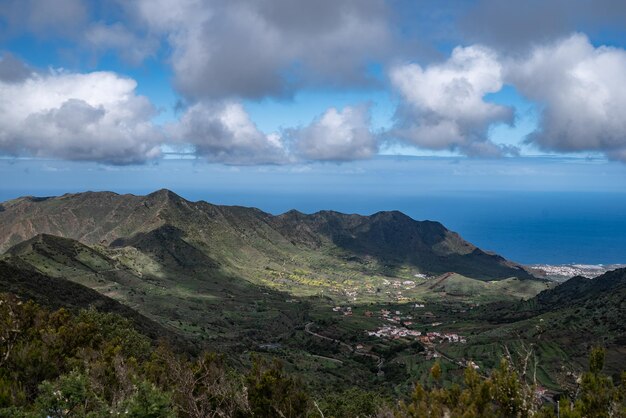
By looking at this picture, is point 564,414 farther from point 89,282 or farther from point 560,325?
point 89,282

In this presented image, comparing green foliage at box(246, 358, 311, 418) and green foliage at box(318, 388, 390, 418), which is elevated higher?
green foliage at box(246, 358, 311, 418)

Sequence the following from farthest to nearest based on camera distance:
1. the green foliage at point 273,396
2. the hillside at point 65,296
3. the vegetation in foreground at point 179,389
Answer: the hillside at point 65,296
the green foliage at point 273,396
the vegetation in foreground at point 179,389

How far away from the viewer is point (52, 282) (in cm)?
10944

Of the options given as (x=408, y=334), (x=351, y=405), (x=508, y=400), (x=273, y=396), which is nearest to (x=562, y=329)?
(x=408, y=334)

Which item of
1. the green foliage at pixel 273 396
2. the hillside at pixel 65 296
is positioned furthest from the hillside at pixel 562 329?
the hillside at pixel 65 296

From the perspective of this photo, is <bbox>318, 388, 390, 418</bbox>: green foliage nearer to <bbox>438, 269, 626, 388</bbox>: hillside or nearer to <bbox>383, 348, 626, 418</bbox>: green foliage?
<bbox>383, 348, 626, 418</bbox>: green foliage

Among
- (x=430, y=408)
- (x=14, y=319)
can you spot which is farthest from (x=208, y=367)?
(x=430, y=408)

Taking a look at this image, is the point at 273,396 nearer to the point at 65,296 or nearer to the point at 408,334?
the point at 65,296

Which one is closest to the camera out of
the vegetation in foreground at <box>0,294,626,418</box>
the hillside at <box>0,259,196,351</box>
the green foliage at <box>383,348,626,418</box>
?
the green foliage at <box>383,348,626,418</box>

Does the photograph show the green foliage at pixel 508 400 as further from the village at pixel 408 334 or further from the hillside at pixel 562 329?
the village at pixel 408 334

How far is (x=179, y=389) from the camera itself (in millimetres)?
27359

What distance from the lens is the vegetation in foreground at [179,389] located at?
16.3 metres

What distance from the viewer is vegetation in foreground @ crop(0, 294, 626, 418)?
53.4ft

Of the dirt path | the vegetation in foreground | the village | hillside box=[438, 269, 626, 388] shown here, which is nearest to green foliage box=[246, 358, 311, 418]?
the vegetation in foreground
